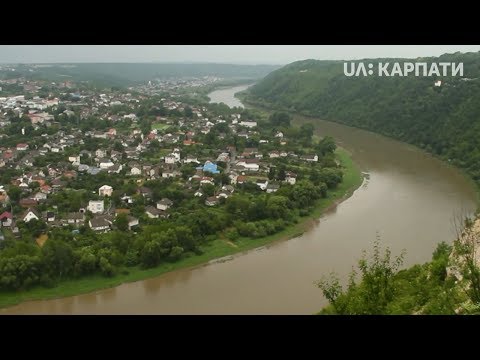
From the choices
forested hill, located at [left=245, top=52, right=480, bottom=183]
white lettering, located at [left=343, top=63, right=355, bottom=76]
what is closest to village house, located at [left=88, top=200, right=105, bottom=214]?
forested hill, located at [left=245, top=52, right=480, bottom=183]

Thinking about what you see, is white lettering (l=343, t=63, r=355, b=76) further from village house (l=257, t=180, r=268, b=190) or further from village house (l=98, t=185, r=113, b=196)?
village house (l=98, t=185, r=113, b=196)

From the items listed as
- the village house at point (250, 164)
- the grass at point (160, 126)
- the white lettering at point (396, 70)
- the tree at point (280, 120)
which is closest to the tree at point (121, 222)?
the village house at point (250, 164)

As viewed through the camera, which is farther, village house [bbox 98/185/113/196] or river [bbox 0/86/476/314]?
village house [bbox 98/185/113/196]

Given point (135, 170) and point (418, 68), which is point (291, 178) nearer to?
point (135, 170)

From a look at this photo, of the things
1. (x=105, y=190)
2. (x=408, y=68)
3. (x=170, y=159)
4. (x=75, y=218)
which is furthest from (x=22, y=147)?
(x=408, y=68)

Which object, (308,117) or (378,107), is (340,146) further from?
(308,117)
